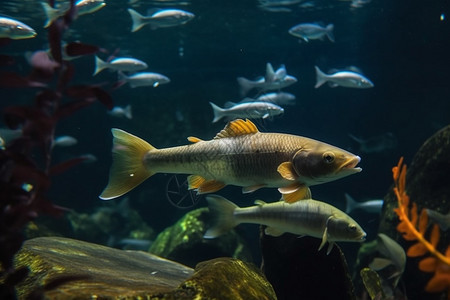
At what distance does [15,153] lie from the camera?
207 cm

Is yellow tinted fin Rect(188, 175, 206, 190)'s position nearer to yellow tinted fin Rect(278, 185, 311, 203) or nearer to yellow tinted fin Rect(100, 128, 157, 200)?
yellow tinted fin Rect(100, 128, 157, 200)

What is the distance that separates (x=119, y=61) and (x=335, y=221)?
10191 millimetres

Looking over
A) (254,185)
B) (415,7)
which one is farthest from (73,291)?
(415,7)

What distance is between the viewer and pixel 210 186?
148 inches

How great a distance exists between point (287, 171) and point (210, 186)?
34.5 inches

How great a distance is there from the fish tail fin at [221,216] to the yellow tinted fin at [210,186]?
3.68 ft

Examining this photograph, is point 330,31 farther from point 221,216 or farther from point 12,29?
point 221,216

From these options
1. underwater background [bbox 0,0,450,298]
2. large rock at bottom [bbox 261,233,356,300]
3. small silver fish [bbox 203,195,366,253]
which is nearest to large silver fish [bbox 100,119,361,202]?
small silver fish [bbox 203,195,366,253]

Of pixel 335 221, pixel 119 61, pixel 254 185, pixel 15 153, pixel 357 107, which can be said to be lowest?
pixel 357 107

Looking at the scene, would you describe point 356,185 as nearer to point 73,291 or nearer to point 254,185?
point 254,185

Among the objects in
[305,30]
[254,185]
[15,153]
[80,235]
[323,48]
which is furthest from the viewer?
[323,48]

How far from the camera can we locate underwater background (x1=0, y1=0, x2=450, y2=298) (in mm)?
16562

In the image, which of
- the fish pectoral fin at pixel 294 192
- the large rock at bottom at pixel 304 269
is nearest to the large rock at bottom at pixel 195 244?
the large rock at bottom at pixel 304 269

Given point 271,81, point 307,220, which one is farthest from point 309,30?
point 307,220
